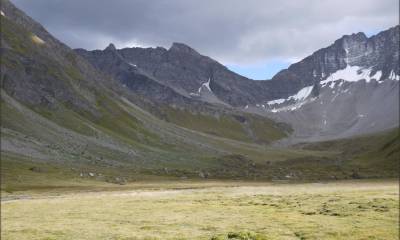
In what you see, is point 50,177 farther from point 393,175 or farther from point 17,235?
point 393,175

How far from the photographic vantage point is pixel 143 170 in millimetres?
183125

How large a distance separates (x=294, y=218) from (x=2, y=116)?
168 m

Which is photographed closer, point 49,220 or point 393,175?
point 49,220

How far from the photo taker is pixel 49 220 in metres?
50.5

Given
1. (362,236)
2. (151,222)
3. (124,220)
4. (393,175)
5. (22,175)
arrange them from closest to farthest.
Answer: (362,236) → (151,222) → (124,220) → (22,175) → (393,175)

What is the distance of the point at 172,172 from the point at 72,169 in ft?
136

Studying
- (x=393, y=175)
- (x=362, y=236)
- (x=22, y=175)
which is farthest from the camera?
(x=393, y=175)

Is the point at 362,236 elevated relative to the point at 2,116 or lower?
lower

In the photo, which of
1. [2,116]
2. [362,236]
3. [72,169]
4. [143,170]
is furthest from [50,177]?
[362,236]

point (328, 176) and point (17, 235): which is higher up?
point (328, 176)

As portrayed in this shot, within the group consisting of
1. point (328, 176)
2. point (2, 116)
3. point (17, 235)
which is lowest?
point (17, 235)

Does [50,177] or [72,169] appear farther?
[72,169]

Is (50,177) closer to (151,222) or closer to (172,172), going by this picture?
(172,172)

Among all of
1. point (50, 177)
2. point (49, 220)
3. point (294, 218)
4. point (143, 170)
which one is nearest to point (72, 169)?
point (50, 177)
